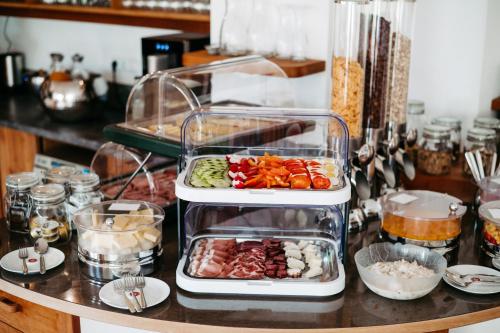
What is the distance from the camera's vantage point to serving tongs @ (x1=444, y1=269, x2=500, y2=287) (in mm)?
1768

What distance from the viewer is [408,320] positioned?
1.61m

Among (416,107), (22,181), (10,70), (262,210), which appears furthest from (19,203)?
(10,70)

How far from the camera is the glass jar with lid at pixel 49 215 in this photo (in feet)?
6.47

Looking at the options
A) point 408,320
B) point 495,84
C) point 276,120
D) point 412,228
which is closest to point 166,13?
point 276,120

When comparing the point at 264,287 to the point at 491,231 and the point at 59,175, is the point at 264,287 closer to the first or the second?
the point at 491,231

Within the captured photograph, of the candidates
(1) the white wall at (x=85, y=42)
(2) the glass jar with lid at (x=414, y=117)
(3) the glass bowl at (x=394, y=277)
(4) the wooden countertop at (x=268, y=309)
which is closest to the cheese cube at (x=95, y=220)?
(4) the wooden countertop at (x=268, y=309)

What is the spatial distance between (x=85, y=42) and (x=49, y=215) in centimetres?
262

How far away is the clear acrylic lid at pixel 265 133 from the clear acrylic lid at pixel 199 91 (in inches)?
5.4

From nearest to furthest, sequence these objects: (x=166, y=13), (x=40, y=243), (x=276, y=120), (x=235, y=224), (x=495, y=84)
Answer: (x=40, y=243), (x=235, y=224), (x=276, y=120), (x=495, y=84), (x=166, y=13)

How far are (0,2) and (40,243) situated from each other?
9.56ft

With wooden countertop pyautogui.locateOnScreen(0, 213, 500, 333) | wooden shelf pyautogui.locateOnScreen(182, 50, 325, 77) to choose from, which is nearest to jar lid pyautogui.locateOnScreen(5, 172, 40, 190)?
wooden countertop pyautogui.locateOnScreen(0, 213, 500, 333)

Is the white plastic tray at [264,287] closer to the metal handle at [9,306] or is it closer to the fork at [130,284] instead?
the fork at [130,284]

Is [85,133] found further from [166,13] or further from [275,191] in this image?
[275,191]

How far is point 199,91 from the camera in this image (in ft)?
8.02
